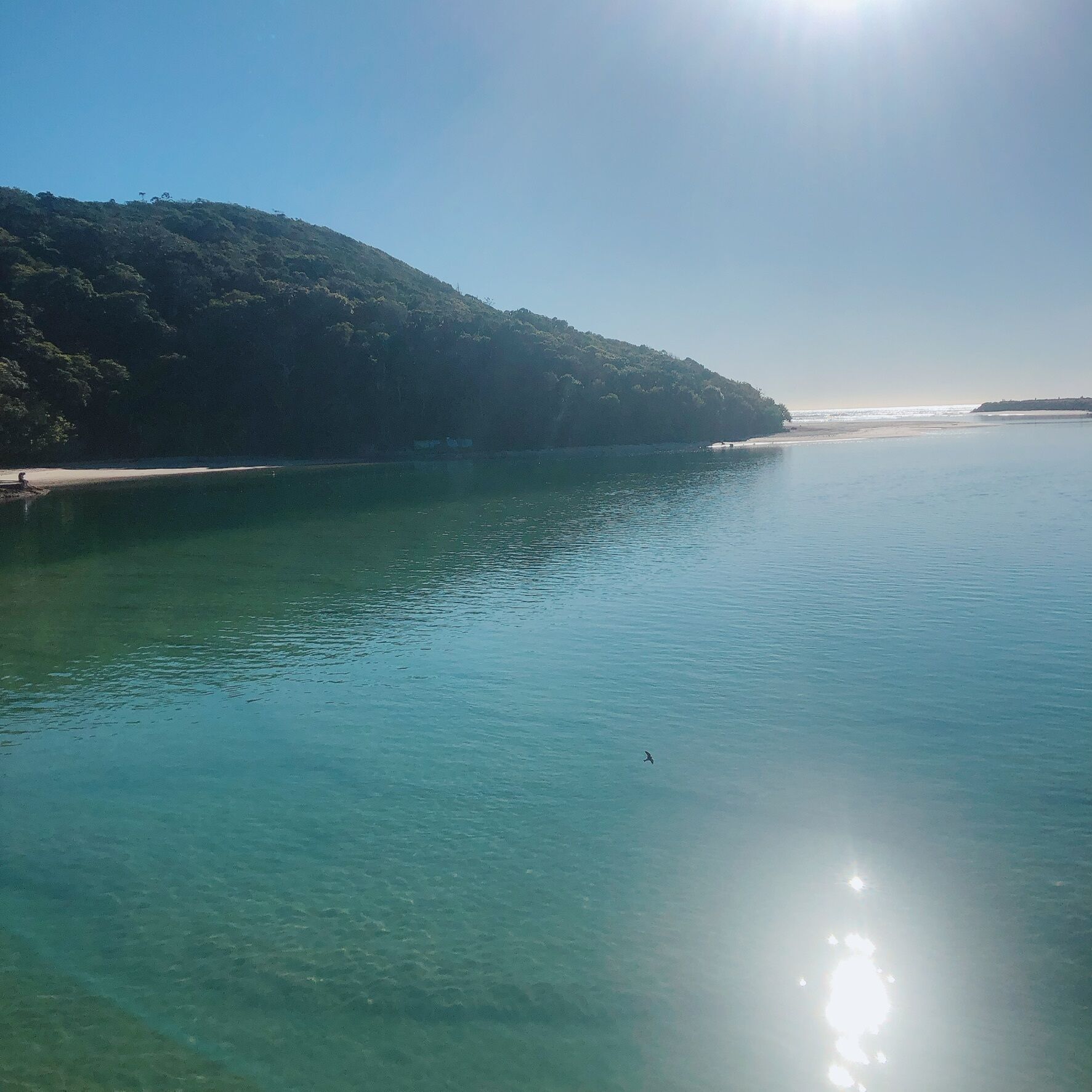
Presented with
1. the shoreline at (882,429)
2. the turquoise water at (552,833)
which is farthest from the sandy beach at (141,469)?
the shoreline at (882,429)

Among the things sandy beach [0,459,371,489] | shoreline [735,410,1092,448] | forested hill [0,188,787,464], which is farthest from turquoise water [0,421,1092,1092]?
shoreline [735,410,1092,448]

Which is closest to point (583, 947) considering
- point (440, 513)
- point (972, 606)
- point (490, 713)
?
point (490, 713)

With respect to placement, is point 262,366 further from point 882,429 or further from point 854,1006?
point 882,429

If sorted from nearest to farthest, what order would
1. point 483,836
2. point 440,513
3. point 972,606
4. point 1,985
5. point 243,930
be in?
point 1,985 < point 243,930 < point 483,836 < point 972,606 < point 440,513

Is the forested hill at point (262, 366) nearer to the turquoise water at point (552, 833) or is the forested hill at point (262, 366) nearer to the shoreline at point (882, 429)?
the shoreline at point (882, 429)

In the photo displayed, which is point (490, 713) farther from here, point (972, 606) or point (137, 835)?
point (972, 606)

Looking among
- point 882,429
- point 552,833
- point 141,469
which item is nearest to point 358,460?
point 141,469
